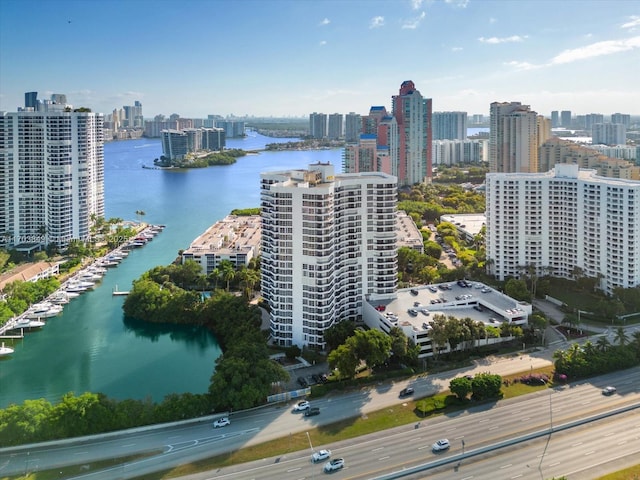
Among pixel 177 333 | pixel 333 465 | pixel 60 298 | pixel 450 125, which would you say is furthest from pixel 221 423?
pixel 450 125

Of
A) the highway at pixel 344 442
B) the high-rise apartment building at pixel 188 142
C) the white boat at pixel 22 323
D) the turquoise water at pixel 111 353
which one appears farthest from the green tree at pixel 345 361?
the high-rise apartment building at pixel 188 142

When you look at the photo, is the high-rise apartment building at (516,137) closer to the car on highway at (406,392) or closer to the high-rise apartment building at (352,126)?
the car on highway at (406,392)

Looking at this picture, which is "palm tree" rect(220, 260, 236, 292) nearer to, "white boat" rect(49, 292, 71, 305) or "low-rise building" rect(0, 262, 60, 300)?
"white boat" rect(49, 292, 71, 305)

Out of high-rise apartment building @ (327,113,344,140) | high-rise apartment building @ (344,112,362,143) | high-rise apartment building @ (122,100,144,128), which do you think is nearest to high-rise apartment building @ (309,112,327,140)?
high-rise apartment building @ (327,113,344,140)

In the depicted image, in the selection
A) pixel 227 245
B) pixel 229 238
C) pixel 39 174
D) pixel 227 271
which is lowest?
pixel 227 271

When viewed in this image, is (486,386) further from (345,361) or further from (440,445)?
(345,361)

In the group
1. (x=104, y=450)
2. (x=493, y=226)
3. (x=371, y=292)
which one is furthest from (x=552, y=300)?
(x=104, y=450)
